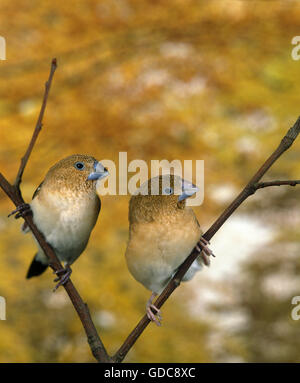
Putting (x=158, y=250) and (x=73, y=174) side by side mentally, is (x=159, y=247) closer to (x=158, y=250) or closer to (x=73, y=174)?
(x=158, y=250)

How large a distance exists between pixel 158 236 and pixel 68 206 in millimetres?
197

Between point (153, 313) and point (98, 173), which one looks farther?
point (153, 313)

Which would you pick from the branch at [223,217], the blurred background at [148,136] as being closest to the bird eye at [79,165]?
the branch at [223,217]

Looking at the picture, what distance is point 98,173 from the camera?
910 mm

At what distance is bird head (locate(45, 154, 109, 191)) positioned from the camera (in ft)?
3.01

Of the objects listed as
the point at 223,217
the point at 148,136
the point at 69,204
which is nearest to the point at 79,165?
the point at 69,204

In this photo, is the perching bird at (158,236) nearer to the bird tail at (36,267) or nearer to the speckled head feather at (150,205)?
the speckled head feather at (150,205)

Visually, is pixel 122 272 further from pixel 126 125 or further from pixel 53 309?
pixel 126 125

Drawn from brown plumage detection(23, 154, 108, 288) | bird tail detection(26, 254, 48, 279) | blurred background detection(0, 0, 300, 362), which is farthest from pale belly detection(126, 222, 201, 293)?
blurred background detection(0, 0, 300, 362)

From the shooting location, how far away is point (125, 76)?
9.30ft

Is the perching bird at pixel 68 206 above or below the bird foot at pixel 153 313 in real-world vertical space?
above

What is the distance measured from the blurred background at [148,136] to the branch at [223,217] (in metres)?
1.57

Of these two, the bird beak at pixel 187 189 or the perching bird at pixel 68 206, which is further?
the perching bird at pixel 68 206

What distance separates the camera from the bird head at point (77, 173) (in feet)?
3.01
